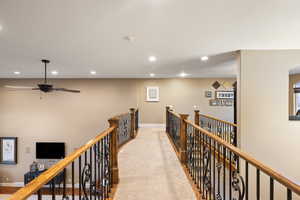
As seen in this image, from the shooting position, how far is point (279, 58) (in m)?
3.67

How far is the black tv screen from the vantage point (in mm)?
7156

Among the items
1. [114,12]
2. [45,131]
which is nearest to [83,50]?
[114,12]

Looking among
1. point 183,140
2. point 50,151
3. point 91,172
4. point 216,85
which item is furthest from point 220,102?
point 50,151

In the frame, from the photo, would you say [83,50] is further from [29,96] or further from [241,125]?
[29,96]

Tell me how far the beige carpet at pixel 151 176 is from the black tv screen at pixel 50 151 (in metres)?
4.11

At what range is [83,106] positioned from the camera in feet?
24.8

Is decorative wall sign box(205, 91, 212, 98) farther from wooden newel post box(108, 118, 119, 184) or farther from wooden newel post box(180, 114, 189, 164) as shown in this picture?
wooden newel post box(108, 118, 119, 184)

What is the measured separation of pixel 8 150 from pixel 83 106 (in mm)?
3537

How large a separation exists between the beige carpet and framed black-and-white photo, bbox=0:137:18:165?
225 inches

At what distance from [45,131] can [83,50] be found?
5.31 metres

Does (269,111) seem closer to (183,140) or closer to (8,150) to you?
(183,140)

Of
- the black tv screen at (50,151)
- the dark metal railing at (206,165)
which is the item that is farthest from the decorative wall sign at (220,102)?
the black tv screen at (50,151)

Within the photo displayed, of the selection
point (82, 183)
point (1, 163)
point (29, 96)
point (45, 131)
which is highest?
point (29, 96)

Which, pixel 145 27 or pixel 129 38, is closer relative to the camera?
pixel 145 27
